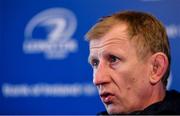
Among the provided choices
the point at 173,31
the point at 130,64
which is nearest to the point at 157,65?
the point at 130,64

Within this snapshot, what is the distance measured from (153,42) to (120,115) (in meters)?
0.20

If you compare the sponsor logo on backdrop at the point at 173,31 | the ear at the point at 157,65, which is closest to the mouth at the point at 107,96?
the ear at the point at 157,65

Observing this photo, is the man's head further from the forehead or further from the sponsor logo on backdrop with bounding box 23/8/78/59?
the sponsor logo on backdrop with bounding box 23/8/78/59

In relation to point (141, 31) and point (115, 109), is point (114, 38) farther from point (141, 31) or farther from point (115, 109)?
point (115, 109)

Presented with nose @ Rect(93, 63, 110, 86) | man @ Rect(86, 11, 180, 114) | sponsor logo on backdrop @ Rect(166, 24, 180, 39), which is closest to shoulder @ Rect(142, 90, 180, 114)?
man @ Rect(86, 11, 180, 114)

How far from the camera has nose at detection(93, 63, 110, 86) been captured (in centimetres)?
100

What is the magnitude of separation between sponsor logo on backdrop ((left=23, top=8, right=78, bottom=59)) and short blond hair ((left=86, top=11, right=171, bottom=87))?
0.74 metres

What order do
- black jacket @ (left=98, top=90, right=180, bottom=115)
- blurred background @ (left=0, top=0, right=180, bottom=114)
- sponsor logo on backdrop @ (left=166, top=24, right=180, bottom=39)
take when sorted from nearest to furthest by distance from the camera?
Result: black jacket @ (left=98, top=90, right=180, bottom=115)
sponsor logo on backdrop @ (left=166, top=24, right=180, bottom=39)
blurred background @ (left=0, top=0, right=180, bottom=114)

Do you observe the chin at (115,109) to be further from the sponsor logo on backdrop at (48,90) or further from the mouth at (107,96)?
the sponsor logo on backdrop at (48,90)

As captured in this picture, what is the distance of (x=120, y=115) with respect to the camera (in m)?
1.01

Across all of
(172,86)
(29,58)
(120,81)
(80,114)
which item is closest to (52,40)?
(29,58)

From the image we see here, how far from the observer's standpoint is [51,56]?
184 centimetres

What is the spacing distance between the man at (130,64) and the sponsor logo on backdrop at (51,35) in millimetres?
761

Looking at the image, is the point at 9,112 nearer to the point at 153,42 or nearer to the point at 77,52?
the point at 77,52
